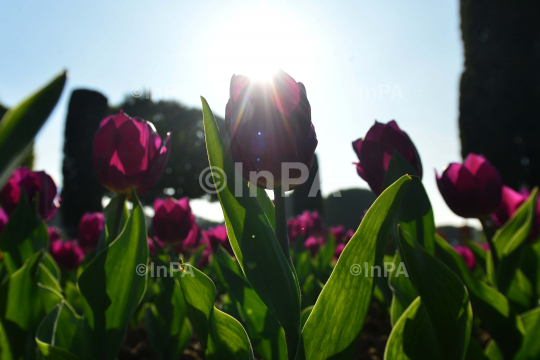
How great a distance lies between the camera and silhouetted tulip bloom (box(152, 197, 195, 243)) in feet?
5.61

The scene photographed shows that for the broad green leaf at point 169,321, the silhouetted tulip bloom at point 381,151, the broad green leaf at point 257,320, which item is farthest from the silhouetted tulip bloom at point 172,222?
the silhouetted tulip bloom at point 381,151

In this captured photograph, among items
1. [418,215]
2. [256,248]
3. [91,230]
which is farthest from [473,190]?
[91,230]

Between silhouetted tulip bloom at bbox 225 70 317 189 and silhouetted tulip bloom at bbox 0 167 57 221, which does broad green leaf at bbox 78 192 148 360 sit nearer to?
silhouetted tulip bloom at bbox 225 70 317 189

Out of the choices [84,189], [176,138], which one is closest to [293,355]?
[84,189]

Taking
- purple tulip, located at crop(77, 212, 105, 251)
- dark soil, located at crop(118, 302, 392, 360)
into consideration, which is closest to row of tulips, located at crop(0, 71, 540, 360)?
dark soil, located at crop(118, 302, 392, 360)

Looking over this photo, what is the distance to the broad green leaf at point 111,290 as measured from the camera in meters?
0.73

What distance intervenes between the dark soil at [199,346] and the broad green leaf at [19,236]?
2.87ft

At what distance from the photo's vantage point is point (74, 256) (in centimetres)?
223

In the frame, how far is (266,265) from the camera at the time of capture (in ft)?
1.87

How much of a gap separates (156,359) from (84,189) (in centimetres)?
1118

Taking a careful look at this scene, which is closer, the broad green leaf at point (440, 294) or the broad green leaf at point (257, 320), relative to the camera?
the broad green leaf at point (440, 294)

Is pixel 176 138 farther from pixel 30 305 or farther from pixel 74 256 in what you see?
pixel 30 305

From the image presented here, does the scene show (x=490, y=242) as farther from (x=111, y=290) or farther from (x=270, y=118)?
(x=111, y=290)

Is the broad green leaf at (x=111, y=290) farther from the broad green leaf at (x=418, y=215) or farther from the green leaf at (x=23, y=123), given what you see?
the broad green leaf at (x=418, y=215)
